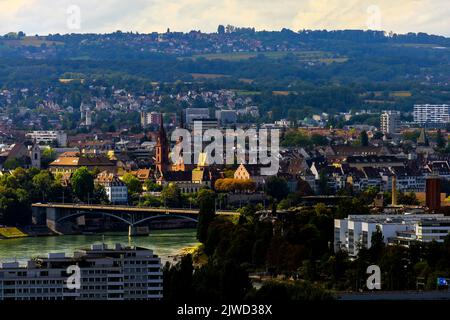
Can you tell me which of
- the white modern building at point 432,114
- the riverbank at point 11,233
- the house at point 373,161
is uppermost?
the riverbank at point 11,233

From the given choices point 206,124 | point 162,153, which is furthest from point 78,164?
point 206,124

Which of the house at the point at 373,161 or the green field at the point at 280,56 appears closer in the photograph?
the house at the point at 373,161

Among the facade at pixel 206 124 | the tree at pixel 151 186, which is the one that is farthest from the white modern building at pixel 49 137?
the tree at pixel 151 186

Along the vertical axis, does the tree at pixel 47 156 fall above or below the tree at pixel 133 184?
below

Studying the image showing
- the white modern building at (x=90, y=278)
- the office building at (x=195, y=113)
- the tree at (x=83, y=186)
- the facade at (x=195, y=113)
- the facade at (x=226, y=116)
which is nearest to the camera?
the white modern building at (x=90, y=278)

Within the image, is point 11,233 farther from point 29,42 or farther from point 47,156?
point 29,42

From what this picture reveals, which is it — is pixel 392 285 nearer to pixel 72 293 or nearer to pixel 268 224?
pixel 72 293

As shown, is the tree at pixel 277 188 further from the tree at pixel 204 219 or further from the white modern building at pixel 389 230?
the white modern building at pixel 389 230
